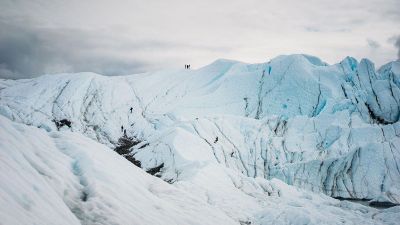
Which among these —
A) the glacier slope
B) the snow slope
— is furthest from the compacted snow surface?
the glacier slope

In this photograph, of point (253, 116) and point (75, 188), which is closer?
point (75, 188)

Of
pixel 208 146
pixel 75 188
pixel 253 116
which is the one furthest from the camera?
pixel 253 116

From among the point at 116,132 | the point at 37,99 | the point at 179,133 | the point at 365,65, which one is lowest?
the point at 116,132

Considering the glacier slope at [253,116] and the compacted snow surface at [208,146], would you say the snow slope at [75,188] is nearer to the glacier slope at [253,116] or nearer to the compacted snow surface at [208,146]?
the compacted snow surface at [208,146]

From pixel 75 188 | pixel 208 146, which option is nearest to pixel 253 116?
pixel 208 146

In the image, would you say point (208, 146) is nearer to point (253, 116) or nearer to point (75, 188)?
point (253, 116)

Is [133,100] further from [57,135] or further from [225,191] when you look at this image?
[57,135]

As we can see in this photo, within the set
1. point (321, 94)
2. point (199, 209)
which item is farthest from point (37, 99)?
point (199, 209)

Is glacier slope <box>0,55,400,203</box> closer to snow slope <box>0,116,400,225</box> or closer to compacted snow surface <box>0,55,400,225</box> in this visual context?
compacted snow surface <box>0,55,400,225</box>
